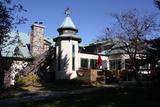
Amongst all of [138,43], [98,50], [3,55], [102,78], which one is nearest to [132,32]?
[138,43]

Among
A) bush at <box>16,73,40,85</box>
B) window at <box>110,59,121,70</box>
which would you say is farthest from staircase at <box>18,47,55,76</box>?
window at <box>110,59,121,70</box>

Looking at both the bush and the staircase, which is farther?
the staircase

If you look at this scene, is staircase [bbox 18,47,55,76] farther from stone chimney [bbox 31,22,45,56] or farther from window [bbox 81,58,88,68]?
window [bbox 81,58,88,68]

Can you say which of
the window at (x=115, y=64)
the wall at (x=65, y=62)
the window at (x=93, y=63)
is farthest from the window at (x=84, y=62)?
the window at (x=115, y=64)

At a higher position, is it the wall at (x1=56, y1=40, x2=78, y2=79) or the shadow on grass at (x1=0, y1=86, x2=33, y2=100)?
the wall at (x1=56, y1=40, x2=78, y2=79)

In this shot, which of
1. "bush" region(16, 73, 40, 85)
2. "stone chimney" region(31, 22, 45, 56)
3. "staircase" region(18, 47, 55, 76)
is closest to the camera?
"bush" region(16, 73, 40, 85)


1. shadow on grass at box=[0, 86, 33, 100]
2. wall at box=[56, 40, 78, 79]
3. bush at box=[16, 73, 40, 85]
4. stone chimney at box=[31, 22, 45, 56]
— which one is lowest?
shadow on grass at box=[0, 86, 33, 100]

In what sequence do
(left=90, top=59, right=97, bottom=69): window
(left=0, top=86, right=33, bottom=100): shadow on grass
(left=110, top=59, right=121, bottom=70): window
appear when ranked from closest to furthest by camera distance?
(left=0, top=86, right=33, bottom=100): shadow on grass → (left=90, top=59, right=97, bottom=69): window → (left=110, top=59, right=121, bottom=70): window

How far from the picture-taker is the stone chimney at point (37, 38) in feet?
111

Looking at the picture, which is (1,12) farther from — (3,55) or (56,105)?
(56,105)

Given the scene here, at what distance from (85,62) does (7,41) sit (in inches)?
1151

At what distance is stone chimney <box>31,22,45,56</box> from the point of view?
33.8m

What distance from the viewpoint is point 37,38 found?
34375 millimetres

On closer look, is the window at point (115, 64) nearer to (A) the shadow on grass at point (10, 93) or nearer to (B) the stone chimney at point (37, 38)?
(B) the stone chimney at point (37, 38)
